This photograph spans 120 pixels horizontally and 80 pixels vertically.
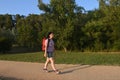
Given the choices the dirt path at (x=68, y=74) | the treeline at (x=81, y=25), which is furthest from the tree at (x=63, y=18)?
the dirt path at (x=68, y=74)

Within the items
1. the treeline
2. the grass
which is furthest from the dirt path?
the treeline

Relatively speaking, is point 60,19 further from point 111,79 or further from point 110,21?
point 111,79

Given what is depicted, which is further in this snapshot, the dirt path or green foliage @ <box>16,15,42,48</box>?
green foliage @ <box>16,15,42,48</box>

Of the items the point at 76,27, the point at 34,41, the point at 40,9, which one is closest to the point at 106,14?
the point at 76,27

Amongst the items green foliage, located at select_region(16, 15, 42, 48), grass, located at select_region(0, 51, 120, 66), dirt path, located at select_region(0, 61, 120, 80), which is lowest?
dirt path, located at select_region(0, 61, 120, 80)

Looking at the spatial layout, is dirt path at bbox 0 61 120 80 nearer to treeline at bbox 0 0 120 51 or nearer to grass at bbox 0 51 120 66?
grass at bbox 0 51 120 66

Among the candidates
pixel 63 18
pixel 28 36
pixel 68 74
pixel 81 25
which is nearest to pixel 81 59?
pixel 68 74

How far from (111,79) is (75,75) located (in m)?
1.73

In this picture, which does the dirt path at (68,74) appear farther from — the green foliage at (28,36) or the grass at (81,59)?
the green foliage at (28,36)

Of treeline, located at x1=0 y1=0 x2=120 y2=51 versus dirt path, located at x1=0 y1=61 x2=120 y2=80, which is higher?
treeline, located at x1=0 y1=0 x2=120 y2=51

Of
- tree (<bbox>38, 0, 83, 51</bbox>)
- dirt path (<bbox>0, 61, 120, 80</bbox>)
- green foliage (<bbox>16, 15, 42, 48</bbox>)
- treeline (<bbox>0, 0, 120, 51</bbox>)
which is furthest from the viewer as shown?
green foliage (<bbox>16, 15, 42, 48</bbox>)

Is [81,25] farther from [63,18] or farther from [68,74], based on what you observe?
[68,74]

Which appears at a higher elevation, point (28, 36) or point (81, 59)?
point (28, 36)

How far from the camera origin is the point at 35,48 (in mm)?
51438
